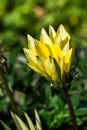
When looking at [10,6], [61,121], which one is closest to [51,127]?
[61,121]

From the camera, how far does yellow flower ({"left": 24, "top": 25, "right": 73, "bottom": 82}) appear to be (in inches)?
29.3

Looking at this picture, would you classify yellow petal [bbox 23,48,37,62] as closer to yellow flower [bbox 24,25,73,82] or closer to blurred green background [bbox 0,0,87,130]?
yellow flower [bbox 24,25,73,82]

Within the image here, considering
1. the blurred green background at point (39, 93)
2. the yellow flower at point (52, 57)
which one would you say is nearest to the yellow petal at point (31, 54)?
the yellow flower at point (52, 57)

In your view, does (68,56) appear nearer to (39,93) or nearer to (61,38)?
(61,38)

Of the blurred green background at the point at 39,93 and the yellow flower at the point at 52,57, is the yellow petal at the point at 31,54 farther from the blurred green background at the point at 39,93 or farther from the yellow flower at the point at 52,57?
the blurred green background at the point at 39,93

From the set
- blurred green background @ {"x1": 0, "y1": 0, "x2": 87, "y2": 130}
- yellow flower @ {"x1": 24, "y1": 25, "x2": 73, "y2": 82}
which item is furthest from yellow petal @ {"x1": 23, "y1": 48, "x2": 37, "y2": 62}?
blurred green background @ {"x1": 0, "y1": 0, "x2": 87, "y2": 130}

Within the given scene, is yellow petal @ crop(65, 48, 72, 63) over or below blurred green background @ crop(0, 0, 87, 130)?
over

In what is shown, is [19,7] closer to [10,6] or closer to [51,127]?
[10,6]

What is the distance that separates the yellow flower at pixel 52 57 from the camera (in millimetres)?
744

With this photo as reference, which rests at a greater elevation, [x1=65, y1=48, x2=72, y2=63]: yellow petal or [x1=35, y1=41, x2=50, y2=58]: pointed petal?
[x1=35, y1=41, x2=50, y2=58]: pointed petal

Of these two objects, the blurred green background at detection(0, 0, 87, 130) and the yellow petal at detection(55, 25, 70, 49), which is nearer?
the yellow petal at detection(55, 25, 70, 49)

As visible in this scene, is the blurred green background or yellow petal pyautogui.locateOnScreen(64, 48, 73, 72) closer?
yellow petal pyautogui.locateOnScreen(64, 48, 73, 72)

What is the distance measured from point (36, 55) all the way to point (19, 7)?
2.45 metres

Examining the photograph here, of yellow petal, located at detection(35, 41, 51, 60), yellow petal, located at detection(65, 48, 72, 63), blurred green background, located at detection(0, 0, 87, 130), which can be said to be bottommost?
blurred green background, located at detection(0, 0, 87, 130)
